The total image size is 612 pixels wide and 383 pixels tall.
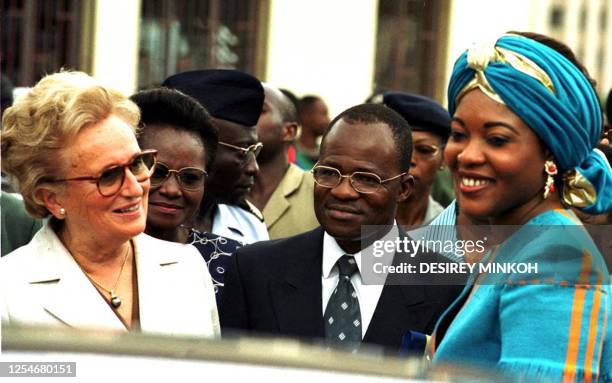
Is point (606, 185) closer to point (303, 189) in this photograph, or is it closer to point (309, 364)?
point (309, 364)

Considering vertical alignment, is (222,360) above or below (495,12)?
above

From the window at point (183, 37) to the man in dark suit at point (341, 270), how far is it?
40.4ft

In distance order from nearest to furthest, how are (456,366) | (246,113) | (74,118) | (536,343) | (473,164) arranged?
1. (456,366)
2. (536,343)
3. (473,164)
4. (74,118)
5. (246,113)

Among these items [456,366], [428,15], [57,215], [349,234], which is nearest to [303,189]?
[349,234]

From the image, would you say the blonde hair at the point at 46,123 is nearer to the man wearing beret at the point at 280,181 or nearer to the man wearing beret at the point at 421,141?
the man wearing beret at the point at 280,181

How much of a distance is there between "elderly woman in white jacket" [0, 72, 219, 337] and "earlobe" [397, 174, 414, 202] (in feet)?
3.16

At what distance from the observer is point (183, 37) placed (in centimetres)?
1752

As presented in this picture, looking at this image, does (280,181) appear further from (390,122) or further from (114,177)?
(114,177)

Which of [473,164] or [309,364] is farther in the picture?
[473,164]

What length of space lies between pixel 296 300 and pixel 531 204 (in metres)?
1.19

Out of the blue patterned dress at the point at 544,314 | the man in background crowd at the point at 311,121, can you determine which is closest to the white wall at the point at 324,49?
the man in background crowd at the point at 311,121

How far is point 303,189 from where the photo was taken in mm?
7863

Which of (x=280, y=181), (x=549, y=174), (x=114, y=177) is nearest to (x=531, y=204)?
(x=549, y=174)

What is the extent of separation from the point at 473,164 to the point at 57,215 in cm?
141
